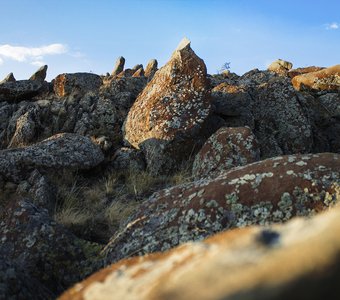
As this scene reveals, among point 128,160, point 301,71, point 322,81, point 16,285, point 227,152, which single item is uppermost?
point 301,71

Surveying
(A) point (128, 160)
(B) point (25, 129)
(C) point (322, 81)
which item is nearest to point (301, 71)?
(C) point (322, 81)

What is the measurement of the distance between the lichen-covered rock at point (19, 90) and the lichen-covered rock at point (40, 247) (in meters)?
12.0

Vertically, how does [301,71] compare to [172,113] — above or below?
above

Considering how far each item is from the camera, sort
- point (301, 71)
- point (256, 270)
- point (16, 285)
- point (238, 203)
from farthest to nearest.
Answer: point (301, 71), point (238, 203), point (16, 285), point (256, 270)

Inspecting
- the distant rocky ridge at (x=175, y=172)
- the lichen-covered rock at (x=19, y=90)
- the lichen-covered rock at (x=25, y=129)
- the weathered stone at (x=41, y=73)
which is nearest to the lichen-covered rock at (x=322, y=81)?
the distant rocky ridge at (x=175, y=172)

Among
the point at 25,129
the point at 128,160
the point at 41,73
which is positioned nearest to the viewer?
the point at 128,160

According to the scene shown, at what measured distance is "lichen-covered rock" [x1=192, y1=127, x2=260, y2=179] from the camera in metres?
9.33

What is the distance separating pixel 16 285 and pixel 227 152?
612 centimetres

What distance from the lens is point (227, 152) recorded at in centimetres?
941

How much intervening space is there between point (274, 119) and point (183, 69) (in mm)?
2898

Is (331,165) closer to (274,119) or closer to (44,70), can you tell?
(274,119)

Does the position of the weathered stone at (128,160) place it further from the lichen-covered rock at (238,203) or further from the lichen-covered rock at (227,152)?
the lichen-covered rock at (238,203)

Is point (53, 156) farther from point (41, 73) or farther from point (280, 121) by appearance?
point (41, 73)

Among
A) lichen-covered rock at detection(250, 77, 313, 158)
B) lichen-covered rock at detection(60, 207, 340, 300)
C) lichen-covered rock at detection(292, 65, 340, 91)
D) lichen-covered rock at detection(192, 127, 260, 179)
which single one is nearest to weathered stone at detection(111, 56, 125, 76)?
lichen-covered rock at detection(292, 65, 340, 91)
